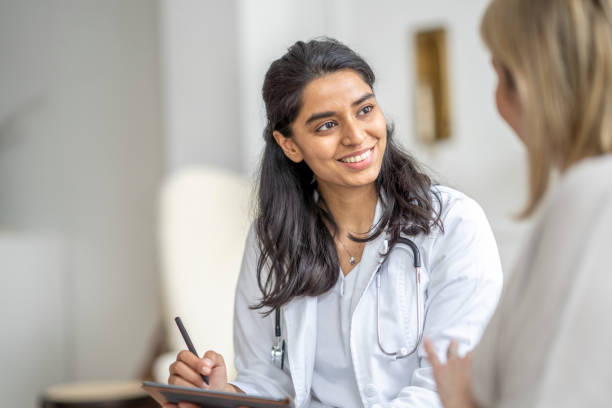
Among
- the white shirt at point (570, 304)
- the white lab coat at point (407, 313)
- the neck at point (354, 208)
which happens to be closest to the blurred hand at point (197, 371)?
the white lab coat at point (407, 313)

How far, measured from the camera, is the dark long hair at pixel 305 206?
1.57 meters

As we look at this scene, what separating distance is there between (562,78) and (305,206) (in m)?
0.97

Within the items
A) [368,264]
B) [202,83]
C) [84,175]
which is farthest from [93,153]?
[368,264]

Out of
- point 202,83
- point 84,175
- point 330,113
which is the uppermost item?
point 202,83

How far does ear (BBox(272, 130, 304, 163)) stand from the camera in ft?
5.51

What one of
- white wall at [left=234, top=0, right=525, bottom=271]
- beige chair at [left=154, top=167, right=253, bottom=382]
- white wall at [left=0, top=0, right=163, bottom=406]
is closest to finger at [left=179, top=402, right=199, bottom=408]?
beige chair at [left=154, top=167, right=253, bottom=382]

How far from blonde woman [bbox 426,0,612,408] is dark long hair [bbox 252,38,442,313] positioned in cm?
66

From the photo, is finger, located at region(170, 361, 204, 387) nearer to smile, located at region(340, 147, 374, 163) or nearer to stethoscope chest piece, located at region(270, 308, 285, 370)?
stethoscope chest piece, located at region(270, 308, 285, 370)

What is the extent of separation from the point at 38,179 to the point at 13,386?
115 centimetres

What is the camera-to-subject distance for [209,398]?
3.88 ft

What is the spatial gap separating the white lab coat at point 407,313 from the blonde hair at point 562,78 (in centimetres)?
58

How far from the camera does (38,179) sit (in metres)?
3.85

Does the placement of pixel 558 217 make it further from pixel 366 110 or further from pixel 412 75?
pixel 412 75

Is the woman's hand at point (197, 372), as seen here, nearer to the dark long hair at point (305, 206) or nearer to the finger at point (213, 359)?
the finger at point (213, 359)
